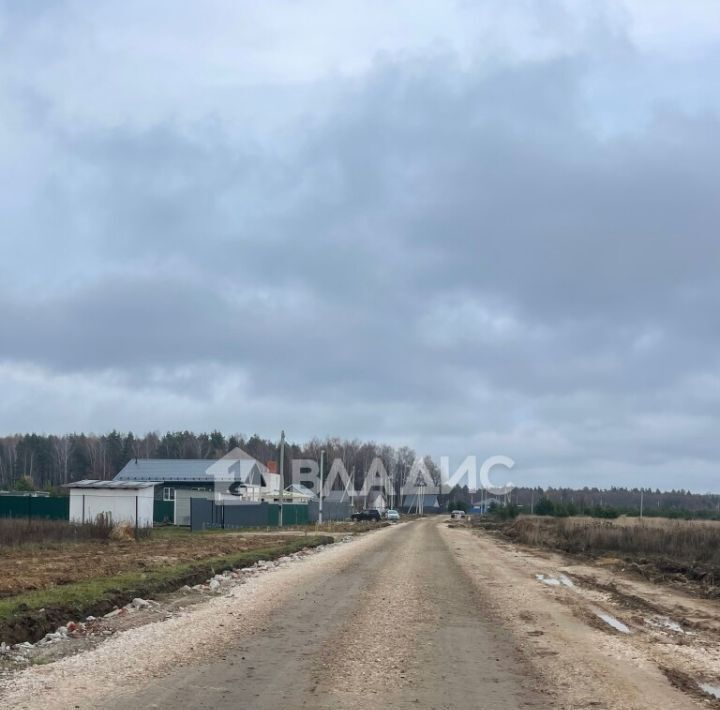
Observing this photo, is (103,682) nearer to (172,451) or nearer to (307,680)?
(307,680)

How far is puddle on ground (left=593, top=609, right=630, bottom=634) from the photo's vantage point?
13636 mm

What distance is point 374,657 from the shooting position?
1045 cm

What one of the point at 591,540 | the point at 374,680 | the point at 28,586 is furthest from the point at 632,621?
Answer: the point at 591,540

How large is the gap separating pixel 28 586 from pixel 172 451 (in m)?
139

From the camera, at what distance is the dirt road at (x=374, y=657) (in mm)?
8273

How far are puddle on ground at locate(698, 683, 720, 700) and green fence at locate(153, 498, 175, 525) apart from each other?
203 ft

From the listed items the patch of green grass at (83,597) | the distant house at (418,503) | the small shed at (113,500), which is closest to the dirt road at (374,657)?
the patch of green grass at (83,597)

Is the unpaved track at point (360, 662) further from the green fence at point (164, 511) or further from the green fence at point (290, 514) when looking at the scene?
the green fence at point (164, 511)

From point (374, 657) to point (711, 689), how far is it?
382cm

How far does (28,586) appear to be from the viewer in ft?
54.8

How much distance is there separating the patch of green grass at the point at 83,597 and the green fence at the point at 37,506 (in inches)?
1461

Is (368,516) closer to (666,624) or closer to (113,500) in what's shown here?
(113,500)

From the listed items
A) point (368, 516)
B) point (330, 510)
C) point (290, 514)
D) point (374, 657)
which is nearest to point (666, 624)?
point (374, 657)

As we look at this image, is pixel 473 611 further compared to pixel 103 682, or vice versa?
pixel 473 611
